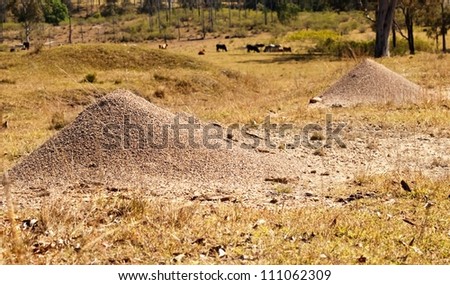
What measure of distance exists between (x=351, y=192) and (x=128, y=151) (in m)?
3.21

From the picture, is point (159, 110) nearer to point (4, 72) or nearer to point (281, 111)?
point (281, 111)

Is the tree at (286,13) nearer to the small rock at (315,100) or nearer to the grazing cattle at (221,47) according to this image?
the grazing cattle at (221,47)

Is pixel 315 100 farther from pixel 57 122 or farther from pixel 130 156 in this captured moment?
pixel 130 156

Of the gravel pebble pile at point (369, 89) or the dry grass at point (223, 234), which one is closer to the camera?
the dry grass at point (223, 234)

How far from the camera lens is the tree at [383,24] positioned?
2708 cm

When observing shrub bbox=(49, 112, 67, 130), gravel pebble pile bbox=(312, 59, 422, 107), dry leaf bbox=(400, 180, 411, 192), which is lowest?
shrub bbox=(49, 112, 67, 130)

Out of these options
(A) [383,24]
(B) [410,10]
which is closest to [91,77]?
(A) [383,24]

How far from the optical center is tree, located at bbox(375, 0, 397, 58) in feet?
88.8

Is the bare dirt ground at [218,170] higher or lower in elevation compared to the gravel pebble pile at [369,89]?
lower

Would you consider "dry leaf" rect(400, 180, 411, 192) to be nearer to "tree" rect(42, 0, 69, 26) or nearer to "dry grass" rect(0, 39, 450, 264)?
"dry grass" rect(0, 39, 450, 264)

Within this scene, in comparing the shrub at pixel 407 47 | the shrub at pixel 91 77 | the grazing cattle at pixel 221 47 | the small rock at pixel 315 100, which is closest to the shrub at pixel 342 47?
the shrub at pixel 407 47

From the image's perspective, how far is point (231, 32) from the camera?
60.4 metres

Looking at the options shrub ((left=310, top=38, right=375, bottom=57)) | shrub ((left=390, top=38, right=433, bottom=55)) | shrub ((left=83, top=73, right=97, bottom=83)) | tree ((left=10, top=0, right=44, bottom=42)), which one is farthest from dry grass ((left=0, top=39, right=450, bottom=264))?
tree ((left=10, top=0, right=44, bottom=42))
